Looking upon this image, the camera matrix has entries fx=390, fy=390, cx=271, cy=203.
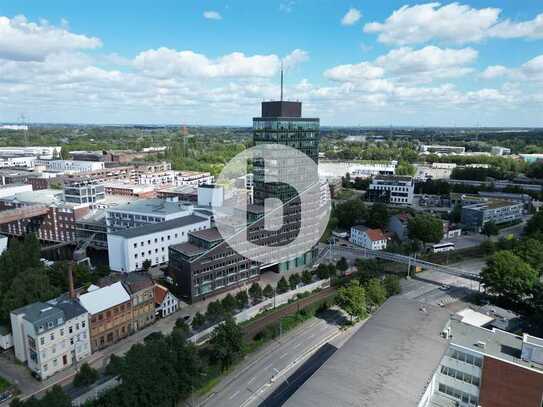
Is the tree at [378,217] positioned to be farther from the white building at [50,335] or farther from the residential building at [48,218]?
the residential building at [48,218]

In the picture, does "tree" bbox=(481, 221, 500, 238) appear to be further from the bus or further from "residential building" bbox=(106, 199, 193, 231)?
"residential building" bbox=(106, 199, 193, 231)

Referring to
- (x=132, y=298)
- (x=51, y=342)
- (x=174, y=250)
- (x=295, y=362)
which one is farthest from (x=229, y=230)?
(x=51, y=342)

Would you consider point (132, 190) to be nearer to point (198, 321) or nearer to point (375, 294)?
point (198, 321)

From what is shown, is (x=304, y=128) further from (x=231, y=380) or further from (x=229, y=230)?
(x=231, y=380)

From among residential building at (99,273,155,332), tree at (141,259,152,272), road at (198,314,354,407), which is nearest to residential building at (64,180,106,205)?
tree at (141,259,152,272)

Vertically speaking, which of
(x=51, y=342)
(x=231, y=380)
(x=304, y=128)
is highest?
(x=304, y=128)

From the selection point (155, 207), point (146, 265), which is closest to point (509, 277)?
point (146, 265)

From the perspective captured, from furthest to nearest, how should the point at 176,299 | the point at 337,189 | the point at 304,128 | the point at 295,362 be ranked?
the point at 337,189 → the point at 304,128 → the point at 176,299 → the point at 295,362
